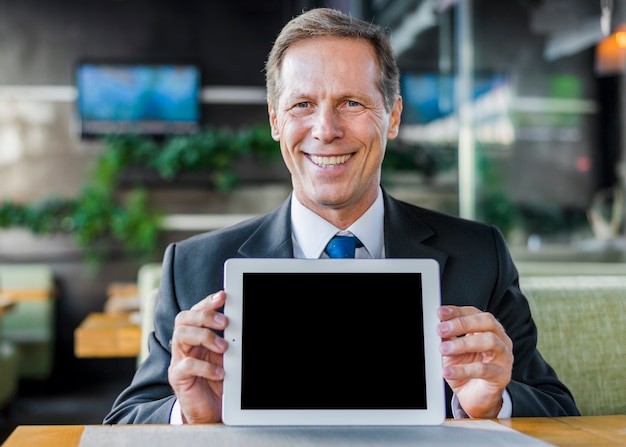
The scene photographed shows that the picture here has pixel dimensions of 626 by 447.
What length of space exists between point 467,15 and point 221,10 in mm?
2978

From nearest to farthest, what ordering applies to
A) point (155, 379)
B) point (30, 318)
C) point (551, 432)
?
point (551, 432) < point (155, 379) < point (30, 318)

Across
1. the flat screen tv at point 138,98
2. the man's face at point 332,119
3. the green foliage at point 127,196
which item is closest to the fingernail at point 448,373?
the man's face at point 332,119

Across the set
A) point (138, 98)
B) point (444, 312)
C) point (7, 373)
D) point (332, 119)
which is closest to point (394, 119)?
point (332, 119)

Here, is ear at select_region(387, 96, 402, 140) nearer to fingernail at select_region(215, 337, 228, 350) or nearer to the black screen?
the black screen

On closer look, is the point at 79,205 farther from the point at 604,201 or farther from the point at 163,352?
the point at 163,352

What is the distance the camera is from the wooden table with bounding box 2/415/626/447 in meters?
0.95

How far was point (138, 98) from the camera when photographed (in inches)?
265

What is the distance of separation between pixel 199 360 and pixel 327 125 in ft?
1.75

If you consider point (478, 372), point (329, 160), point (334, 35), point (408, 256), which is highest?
point (334, 35)

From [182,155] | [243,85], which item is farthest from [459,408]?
[243,85]

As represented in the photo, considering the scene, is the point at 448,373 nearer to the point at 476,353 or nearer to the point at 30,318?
the point at 476,353

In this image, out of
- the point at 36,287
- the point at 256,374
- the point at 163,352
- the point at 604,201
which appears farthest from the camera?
the point at 36,287

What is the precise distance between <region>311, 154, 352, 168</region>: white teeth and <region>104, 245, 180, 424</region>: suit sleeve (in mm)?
351

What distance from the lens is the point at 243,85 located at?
22.9 ft
